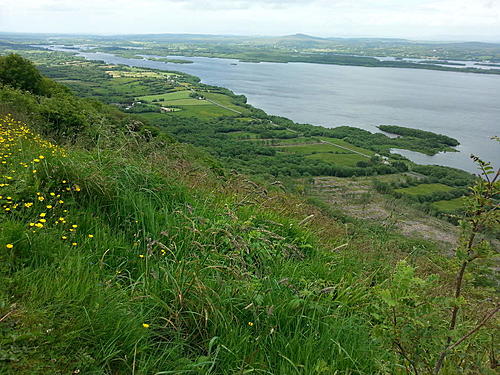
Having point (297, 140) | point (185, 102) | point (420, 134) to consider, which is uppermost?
point (185, 102)

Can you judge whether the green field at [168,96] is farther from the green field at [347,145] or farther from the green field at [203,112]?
the green field at [347,145]

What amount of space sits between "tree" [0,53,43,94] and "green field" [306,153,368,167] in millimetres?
37377

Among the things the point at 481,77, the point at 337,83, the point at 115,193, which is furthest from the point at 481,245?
the point at 481,77

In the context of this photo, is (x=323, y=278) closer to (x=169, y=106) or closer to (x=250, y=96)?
(x=169, y=106)

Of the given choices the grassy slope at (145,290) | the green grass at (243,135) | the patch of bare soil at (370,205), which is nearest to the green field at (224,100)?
the green grass at (243,135)

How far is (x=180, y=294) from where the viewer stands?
7.16 ft

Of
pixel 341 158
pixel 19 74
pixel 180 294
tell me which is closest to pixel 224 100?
pixel 341 158

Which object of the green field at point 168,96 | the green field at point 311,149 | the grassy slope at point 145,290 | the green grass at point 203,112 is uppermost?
the green field at point 168,96

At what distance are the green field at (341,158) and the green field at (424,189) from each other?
9.92 metres

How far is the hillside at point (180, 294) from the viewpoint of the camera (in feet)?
5.66

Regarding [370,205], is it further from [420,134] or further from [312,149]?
[420,134]

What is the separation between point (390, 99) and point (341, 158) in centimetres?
4658

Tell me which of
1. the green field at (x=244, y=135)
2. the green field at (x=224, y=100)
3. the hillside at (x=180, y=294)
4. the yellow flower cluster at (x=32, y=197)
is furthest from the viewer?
the green field at (x=224, y=100)

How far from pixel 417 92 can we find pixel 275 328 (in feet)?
365
